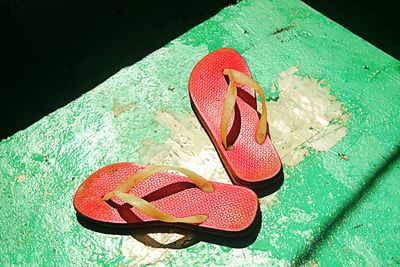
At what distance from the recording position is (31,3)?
1.64m

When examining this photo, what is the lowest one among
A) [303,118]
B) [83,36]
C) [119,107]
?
[303,118]

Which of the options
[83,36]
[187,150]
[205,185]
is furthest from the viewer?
[83,36]

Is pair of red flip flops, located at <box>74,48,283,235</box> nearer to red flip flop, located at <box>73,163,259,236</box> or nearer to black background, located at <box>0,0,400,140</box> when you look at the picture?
red flip flop, located at <box>73,163,259,236</box>

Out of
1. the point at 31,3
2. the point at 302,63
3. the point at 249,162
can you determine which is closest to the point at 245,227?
the point at 249,162

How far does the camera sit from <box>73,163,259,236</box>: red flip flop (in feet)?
3.76

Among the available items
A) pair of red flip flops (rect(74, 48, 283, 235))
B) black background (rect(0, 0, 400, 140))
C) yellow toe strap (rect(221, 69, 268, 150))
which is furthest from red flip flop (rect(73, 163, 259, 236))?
black background (rect(0, 0, 400, 140))

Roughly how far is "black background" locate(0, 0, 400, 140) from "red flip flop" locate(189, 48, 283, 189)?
0.93 ft

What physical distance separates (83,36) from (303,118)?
0.96 m

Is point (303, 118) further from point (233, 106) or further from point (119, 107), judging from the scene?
point (119, 107)

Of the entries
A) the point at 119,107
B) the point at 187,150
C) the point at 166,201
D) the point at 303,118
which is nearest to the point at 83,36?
the point at 119,107

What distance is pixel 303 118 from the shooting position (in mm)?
1413

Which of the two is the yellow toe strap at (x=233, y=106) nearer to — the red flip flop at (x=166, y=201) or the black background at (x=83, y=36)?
the red flip flop at (x=166, y=201)

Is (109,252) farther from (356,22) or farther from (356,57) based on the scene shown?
(356,22)

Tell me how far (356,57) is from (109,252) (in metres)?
1.22
